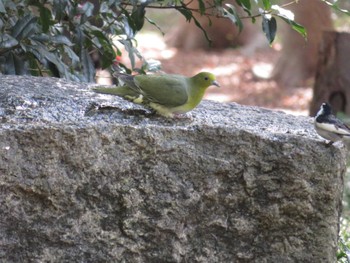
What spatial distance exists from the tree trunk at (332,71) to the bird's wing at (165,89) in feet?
25.4

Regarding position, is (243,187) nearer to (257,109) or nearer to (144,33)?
(257,109)

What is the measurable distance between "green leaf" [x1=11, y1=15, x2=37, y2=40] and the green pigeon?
107 cm

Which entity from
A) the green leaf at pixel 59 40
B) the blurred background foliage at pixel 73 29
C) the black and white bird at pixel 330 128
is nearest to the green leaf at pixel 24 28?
the blurred background foliage at pixel 73 29

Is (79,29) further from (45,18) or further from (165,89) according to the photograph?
(165,89)

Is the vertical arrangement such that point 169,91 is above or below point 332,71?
above

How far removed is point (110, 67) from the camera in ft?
18.5

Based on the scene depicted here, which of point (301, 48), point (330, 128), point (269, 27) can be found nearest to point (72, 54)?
point (269, 27)

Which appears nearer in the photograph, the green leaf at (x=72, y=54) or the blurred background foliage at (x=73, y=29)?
the blurred background foliage at (x=73, y=29)

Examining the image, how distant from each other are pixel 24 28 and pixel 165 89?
134 centimetres

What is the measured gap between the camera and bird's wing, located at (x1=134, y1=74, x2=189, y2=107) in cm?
396

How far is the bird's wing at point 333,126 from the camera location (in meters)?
3.87

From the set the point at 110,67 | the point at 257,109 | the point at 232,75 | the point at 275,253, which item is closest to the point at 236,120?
the point at 257,109

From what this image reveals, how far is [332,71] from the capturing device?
11656mm

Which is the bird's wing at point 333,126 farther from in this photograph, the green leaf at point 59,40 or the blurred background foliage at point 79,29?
the green leaf at point 59,40
